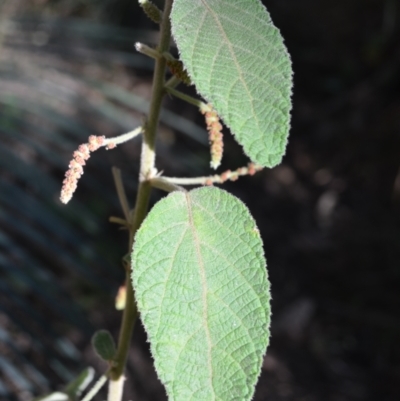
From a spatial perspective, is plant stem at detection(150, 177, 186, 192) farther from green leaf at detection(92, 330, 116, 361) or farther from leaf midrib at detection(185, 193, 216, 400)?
green leaf at detection(92, 330, 116, 361)

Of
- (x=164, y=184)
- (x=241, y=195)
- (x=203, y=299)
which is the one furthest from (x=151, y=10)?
(x=241, y=195)

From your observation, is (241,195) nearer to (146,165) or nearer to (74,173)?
(146,165)

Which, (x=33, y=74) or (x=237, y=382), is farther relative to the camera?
(x=33, y=74)

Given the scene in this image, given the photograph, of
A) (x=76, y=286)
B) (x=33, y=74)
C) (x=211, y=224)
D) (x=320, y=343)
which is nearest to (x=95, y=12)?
(x=33, y=74)

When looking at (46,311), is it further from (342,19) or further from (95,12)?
(342,19)

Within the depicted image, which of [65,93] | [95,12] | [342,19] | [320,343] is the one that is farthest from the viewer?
[342,19]

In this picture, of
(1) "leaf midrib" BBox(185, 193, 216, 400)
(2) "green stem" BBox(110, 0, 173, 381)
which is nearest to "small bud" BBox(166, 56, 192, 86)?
(2) "green stem" BBox(110, 0, 173, 381)
